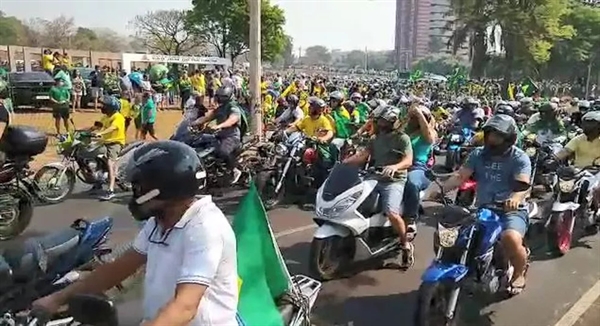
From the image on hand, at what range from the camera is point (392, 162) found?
20.5ft

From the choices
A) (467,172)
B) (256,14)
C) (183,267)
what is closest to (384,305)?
Result: (467,172)

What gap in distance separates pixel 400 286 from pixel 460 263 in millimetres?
1276

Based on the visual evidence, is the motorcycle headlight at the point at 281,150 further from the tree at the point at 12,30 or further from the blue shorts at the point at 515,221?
the tree at the point at 12,30

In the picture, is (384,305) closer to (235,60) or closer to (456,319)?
(456,319)

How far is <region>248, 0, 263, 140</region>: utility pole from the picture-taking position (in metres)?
13.8

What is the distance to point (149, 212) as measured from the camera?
7.25ft

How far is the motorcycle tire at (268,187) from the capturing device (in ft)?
28.2

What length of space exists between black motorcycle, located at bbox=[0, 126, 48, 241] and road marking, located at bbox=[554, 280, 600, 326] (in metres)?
5.45

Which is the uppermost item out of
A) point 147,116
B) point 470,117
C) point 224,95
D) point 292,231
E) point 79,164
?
point 224,95

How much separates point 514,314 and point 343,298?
4.60 ft

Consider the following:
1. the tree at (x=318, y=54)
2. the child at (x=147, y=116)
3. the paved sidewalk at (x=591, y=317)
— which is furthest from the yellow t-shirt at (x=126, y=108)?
the tree at (x=318, y=54)

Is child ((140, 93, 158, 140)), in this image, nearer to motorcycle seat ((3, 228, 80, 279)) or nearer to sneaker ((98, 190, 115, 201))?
sneaker ((98, 190, 115, 201))

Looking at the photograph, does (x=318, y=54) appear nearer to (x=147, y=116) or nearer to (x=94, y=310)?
(x=147, y=116)

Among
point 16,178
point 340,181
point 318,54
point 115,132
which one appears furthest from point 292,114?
point 318,54
